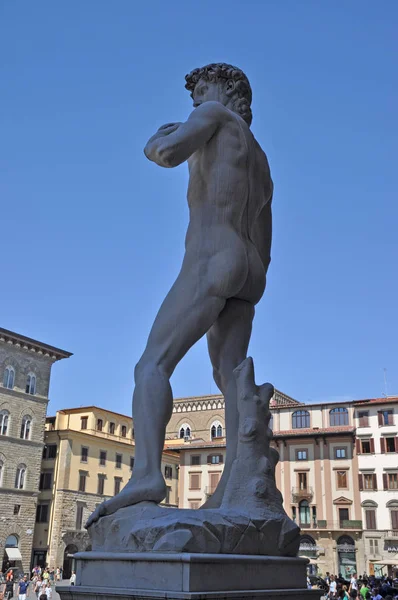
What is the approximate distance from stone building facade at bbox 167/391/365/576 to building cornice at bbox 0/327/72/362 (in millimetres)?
13018

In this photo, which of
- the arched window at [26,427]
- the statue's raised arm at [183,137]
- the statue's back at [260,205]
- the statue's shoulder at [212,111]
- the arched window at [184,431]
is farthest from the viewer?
the arched window at [184,431]

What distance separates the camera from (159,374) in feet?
13.0

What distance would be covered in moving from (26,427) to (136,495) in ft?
164

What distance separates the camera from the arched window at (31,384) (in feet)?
169

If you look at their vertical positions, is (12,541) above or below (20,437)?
below

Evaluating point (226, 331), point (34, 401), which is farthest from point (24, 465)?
point (226, 331)

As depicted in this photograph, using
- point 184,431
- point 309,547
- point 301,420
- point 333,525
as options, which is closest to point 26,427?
point 301,420

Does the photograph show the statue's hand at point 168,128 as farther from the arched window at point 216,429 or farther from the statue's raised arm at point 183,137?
the arched window at point 216,429

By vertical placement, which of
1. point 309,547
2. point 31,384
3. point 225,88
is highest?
point 31,384

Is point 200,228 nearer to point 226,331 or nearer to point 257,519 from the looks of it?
point 226,331

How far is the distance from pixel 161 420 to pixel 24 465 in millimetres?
49177

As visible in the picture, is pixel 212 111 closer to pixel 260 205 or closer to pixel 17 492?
pixel 260 205

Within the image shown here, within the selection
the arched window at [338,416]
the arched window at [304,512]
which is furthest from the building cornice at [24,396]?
the arched window at [338,416]

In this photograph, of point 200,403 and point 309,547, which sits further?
point 200,403
